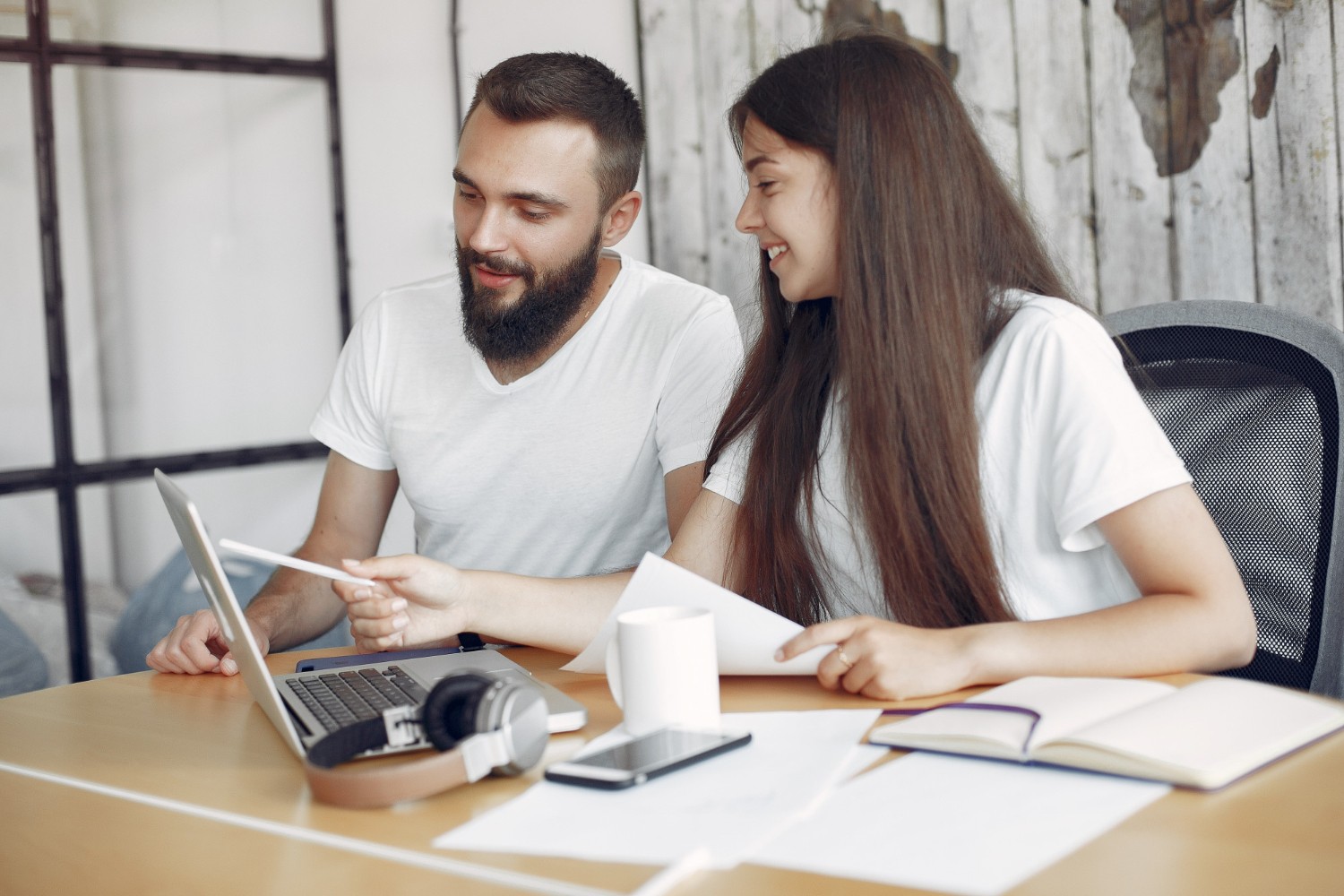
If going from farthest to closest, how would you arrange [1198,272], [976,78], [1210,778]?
[976,78], [1198,272], [1210,778]

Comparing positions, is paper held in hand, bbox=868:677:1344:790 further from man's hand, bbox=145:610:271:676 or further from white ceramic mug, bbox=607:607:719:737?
man's hand, bbox=145:610:271:676

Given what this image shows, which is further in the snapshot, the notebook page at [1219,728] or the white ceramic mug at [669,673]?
the white ceramic mug at [669,673]

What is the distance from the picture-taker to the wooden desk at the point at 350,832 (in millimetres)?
690

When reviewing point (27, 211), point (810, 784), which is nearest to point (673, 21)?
point (27, 211)

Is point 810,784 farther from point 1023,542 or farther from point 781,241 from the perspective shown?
point 781,241

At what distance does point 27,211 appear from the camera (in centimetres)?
266

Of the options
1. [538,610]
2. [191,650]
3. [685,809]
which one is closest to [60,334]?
[191,650]

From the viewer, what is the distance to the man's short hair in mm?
1821

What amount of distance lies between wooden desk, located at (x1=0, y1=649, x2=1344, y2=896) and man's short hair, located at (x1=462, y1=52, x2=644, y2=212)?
3.23 feet

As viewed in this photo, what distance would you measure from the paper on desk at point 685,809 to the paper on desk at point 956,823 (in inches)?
0.8

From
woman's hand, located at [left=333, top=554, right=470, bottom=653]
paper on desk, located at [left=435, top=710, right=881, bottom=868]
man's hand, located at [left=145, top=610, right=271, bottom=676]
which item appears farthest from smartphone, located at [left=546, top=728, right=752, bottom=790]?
man's hand, located at [left=145, top=610, right=271, bottom=676]

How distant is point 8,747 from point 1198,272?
179cm

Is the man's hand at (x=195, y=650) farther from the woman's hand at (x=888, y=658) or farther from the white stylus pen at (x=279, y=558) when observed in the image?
the woman's hand at (x=888, y=658)

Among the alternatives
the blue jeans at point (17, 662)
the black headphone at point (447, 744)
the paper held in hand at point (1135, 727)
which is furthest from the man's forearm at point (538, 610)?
the blue jeans at point (17, 662)
